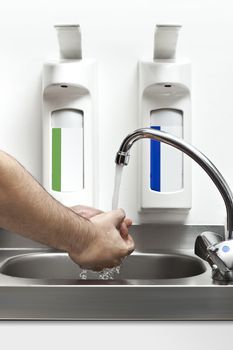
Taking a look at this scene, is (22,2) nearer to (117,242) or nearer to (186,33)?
(186,33)

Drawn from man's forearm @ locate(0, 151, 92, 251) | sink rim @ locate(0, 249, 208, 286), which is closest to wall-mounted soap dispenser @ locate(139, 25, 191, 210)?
sink rim @ locate(0, 249, 208, 286)

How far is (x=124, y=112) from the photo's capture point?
5.59 feet

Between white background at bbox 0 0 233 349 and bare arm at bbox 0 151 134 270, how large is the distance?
352 millimetres

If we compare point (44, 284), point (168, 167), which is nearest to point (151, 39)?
point (168, 167)

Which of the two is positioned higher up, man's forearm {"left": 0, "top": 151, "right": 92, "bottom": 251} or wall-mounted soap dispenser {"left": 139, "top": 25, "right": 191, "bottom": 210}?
wall-mounted soap dispenser {"left": 139, "top": 25, "right": 191, "bottom": 210}

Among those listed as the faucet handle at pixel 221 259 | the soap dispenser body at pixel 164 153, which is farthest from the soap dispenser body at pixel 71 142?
the faucet handle at pixel 221 259

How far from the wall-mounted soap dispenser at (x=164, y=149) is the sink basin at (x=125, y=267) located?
12cm

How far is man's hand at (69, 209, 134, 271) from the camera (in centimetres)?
131

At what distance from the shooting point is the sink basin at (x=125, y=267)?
5.27 feet

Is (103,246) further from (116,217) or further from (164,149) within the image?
(164,149)

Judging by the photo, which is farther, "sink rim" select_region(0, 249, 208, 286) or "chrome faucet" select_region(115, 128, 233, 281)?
"chrome faucet" select_region(115, 128, 233, 281)

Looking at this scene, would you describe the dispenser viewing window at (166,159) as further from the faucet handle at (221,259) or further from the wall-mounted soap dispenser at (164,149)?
the faucet handle at (221,259)

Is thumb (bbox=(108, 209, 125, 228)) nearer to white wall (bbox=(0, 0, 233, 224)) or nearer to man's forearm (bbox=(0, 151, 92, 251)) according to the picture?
man's forearm (bbox=(0, 151, 92, 251))
